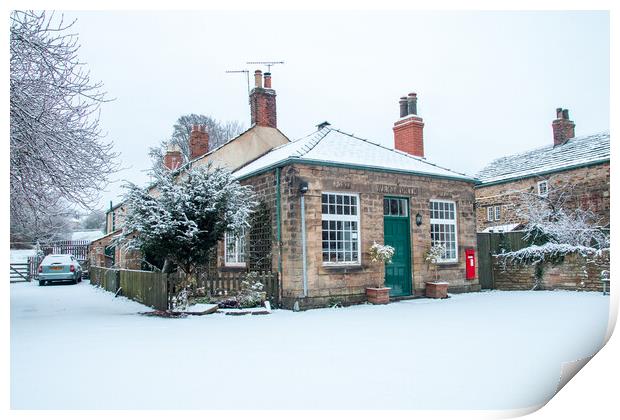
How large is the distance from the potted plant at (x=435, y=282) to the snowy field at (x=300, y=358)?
248cm

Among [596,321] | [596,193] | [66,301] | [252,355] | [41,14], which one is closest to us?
[252,355]

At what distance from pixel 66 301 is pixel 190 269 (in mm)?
4305

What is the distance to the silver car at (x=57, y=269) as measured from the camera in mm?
17906

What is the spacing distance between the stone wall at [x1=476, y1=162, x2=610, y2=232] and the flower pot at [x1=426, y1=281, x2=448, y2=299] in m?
7.16

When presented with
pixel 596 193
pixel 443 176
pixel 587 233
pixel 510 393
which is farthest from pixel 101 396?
pixel 596 193

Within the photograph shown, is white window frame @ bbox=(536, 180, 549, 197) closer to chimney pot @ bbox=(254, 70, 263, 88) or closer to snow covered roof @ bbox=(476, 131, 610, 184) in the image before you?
snow covered roof @ bbox=(476, 131, 610, 184)

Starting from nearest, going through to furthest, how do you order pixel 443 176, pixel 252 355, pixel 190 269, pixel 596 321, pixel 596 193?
pixel 252 355 → pixel 596 321 → pixel 190 269 → pixel 443 176 → pixel 596 193

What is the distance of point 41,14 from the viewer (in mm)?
7133

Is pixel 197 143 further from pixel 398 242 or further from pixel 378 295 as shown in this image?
pixel 378 295

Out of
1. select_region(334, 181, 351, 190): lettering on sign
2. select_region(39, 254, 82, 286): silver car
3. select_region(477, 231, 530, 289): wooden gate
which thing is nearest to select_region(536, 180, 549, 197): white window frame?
select_region(477, 231, 530, 289): wooden gate

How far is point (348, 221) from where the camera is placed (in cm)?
1213

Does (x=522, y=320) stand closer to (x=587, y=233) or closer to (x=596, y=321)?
(x=596, y=321)

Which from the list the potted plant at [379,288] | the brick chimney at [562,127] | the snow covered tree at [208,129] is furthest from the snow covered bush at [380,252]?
the snow covered tree at [208,129]

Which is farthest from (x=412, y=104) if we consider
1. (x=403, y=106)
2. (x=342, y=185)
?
(x=342, y=185)
